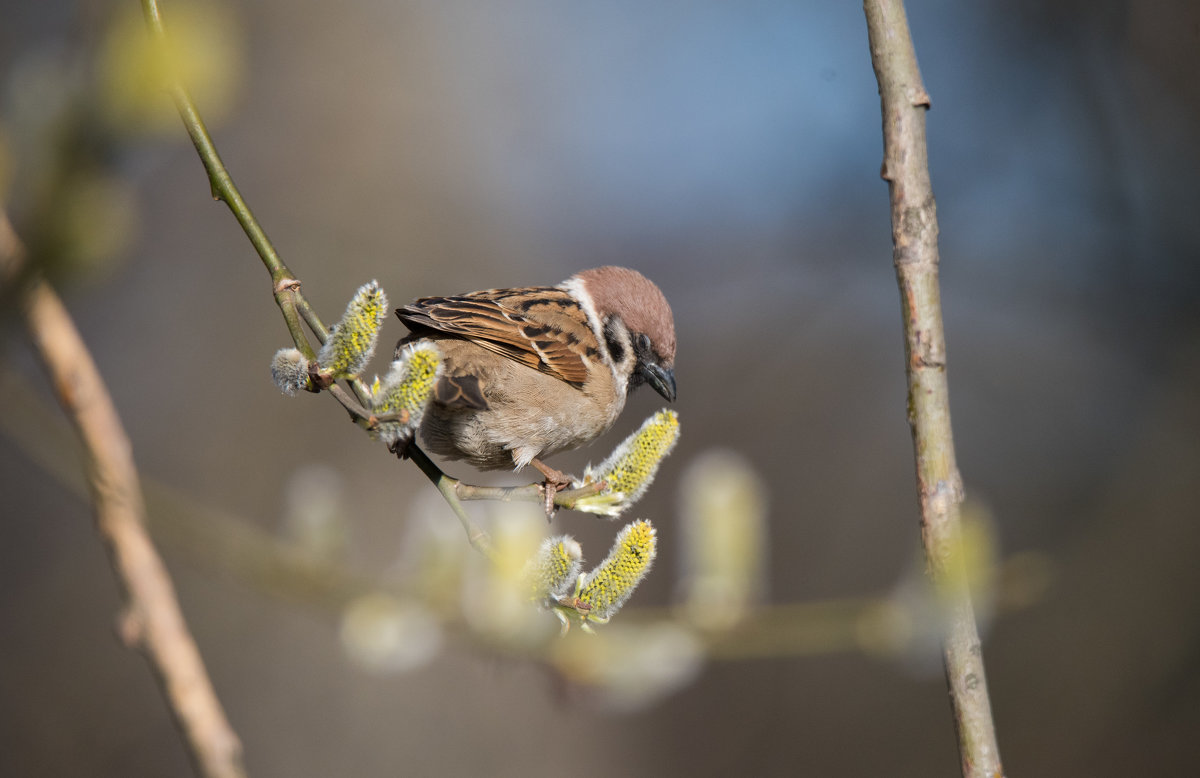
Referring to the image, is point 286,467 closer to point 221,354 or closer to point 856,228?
point 221,354

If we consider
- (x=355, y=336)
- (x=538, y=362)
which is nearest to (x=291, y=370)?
(x=355, y=336)

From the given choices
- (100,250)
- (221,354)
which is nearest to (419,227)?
(221,354)

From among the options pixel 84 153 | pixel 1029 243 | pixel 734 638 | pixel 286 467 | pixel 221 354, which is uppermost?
pixel 1029 243

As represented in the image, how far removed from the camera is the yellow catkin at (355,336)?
4.40ft

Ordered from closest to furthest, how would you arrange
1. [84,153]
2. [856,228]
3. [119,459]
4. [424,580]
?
[84,153] → [119,459] → [424,580] → [856,228]

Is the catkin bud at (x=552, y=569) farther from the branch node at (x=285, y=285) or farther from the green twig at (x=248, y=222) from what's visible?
the branch node at (x=285, y=285)

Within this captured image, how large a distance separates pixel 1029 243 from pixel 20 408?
7.15 meters

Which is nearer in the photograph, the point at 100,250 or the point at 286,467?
the point at 100,250

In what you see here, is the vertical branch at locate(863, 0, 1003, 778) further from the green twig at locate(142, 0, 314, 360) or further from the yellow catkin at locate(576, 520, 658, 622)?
the green twig at locate(142, 0, 314, 360)

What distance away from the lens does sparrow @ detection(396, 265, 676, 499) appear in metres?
2.96

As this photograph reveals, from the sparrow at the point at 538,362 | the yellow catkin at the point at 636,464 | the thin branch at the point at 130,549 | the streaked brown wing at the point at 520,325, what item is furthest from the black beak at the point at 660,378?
the thin branch at the point at 130,549

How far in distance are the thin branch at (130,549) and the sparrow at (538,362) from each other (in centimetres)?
162

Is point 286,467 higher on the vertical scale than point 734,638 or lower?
higher

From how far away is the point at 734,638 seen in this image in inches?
56.5
